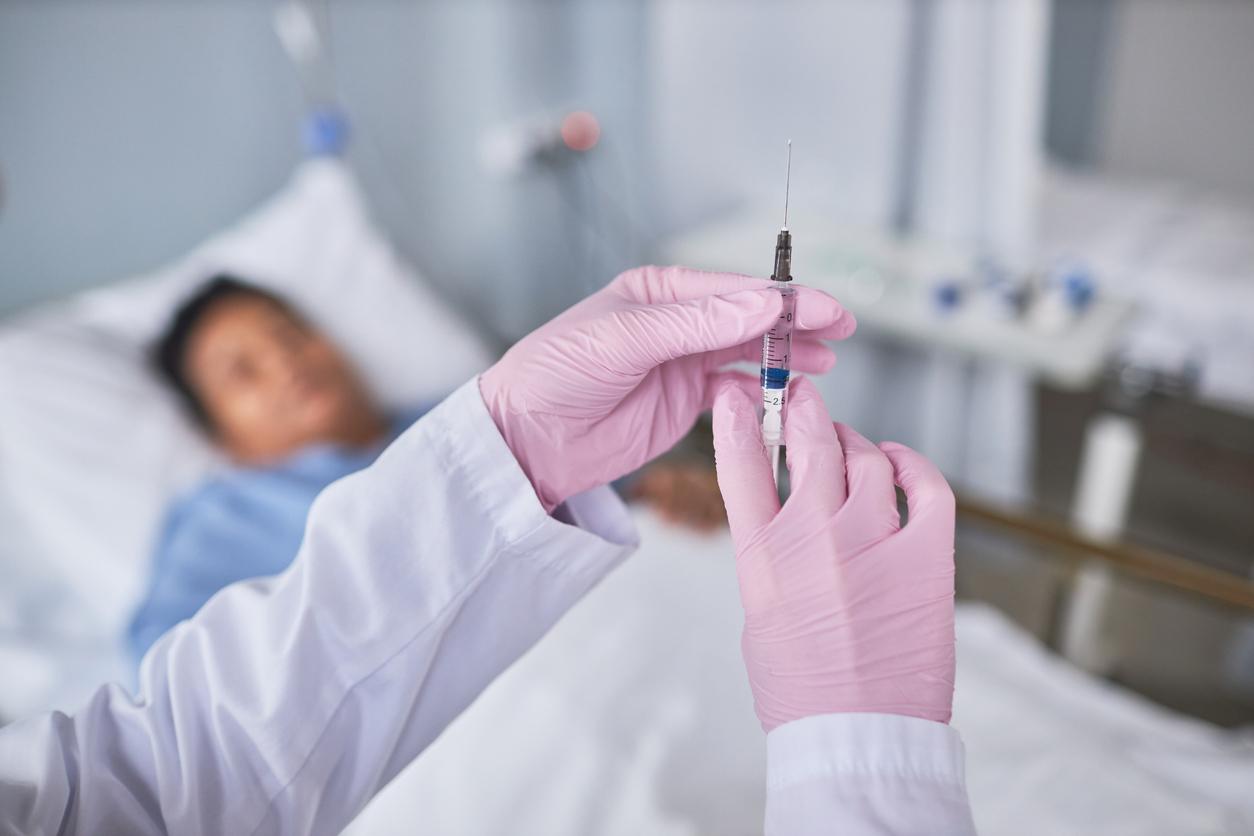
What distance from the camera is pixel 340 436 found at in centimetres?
162

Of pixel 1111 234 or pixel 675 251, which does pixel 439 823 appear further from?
pixel 1111 234

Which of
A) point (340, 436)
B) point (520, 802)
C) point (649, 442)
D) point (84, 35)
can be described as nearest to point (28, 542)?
point (340, 436)

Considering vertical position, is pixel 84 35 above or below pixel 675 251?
above

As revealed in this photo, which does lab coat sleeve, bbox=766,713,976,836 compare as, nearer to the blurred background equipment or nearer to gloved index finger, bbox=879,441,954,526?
gloved index finger, bbox=879,441,954,526

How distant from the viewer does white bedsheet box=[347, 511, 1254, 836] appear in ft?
3.04

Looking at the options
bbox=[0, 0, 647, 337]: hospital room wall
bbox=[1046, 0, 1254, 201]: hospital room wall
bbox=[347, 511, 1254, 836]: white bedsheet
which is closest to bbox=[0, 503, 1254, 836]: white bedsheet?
bbox=[347, 511, 1254, 836]: white bedsheet

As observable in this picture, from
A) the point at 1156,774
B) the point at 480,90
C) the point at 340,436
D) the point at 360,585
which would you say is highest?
the point at 480,90

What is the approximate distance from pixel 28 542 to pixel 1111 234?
275 cm

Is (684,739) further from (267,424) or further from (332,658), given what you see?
(267,424)

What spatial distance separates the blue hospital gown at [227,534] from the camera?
1.24 m

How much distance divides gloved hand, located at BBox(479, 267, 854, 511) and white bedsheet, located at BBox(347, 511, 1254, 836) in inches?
14.2

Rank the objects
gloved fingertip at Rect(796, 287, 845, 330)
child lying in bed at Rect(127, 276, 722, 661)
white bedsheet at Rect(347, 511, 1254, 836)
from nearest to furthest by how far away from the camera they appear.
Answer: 1. gloved fingertip at Rect(796, 287, 845, 330)
2. white bedsheet at Rect(347, 511, 1254, 836)
3. child lying in bed at Rect(127, 276, 722, 661)

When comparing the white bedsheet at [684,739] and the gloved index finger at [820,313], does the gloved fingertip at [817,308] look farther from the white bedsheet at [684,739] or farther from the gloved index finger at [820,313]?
the white bedsheet at [684,739]

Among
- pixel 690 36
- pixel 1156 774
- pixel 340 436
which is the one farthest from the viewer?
pixel 690 36
